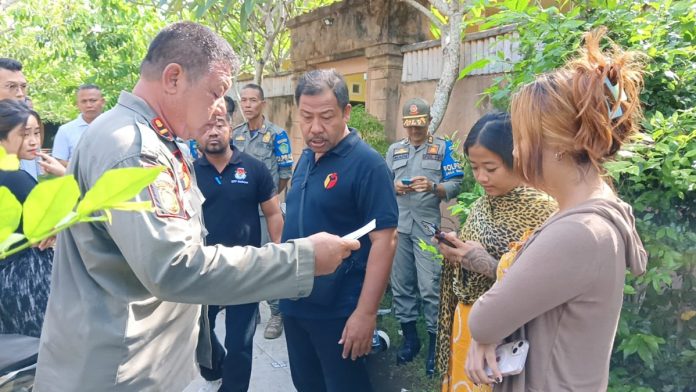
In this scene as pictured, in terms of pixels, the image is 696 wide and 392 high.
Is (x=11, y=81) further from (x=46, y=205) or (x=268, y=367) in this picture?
(x=46, y=205)

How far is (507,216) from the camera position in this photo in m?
2.07

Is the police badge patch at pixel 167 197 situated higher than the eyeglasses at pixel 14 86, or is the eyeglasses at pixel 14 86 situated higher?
the eyeglasses at pixel 14 86

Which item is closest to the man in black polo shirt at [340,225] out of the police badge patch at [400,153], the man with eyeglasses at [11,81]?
the police badge patch at [400,153]

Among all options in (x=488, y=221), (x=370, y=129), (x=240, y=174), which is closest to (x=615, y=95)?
(x=488, y=221)

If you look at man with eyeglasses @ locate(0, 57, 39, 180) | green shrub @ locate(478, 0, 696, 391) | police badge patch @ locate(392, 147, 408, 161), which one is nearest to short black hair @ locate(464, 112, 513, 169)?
green shrub @ locate(478, 0, 696, 391)

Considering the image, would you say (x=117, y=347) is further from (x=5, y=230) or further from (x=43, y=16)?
(x=43, y=16)

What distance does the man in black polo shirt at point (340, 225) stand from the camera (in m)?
2.30

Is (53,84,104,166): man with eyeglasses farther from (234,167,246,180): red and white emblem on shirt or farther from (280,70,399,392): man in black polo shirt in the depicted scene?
(280,70,399,392): man in black polo shirt

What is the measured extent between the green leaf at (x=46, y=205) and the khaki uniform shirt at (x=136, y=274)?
0.81 meters

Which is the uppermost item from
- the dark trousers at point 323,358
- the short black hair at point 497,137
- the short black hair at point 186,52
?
the short black hair at point 186,52

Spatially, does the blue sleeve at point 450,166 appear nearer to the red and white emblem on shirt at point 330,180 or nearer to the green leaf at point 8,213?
the red and white emblem on shirt at point 330,180

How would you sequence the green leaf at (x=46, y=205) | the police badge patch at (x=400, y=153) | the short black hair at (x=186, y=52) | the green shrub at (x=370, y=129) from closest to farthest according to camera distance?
the green leaf at (x=46, y=205) < the short black hair at (x=186, y=52) < the police badge patch at (x=400, y=153) < the green shrub at (x=370, y=129)

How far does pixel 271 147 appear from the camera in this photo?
505 cm

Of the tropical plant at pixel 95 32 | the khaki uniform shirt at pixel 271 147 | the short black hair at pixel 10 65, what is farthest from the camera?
the tropical plant at pixel 95 32
